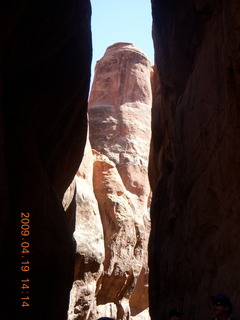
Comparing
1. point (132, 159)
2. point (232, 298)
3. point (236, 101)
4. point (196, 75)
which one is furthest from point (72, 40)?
point (132, 159)

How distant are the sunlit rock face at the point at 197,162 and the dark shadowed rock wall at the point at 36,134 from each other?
2.39 m

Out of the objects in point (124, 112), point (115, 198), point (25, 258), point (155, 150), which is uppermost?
point (124, 112)

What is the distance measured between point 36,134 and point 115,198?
14153mm

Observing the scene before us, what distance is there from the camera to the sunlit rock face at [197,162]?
811cm

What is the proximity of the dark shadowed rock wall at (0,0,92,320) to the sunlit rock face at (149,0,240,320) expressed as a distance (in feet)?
7.86

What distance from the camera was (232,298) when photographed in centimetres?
749

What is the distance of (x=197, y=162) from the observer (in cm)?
1015

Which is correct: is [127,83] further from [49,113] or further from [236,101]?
[236,101]

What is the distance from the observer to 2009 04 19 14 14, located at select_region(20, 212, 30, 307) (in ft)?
34.9

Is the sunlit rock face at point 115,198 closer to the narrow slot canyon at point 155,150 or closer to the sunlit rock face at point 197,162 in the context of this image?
the narrow slot canyon at point 155,150

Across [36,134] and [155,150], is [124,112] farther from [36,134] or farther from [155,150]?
[36,134]

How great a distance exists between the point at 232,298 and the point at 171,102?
6.99m

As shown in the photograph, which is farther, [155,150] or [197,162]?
[155,150]

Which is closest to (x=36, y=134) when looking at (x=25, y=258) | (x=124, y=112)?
(x=25, y=258)
